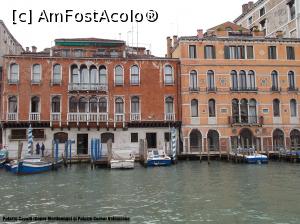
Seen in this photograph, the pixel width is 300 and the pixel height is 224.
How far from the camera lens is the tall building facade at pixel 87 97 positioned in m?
27.2

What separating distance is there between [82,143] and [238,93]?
12.0 meters

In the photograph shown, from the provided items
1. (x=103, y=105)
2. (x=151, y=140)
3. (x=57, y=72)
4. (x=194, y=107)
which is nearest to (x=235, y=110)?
(x=194, y=107)

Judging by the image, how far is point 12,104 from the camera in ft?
89.2

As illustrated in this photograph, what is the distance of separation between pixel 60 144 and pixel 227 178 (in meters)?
13.7

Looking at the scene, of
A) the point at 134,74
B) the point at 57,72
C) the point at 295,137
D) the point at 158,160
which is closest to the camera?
the point at 158,160

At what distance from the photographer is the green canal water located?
10.5 m

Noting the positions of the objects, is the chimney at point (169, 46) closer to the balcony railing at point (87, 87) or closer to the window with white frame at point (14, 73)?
the balcony railing at point (87, 87)

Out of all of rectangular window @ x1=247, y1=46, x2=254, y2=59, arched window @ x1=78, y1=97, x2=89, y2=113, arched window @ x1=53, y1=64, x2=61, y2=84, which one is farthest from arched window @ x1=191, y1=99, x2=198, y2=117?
arched window @ x1=53, y1=64, x2=61, y2=84

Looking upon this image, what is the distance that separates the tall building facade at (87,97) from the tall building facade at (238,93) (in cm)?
126

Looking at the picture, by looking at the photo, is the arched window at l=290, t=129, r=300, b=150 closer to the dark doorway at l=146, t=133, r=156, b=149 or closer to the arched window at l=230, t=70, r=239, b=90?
the arched window at l=230, t=70, r=239, b=90

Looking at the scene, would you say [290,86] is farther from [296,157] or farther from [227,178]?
[227,178]

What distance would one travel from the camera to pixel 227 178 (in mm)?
17859

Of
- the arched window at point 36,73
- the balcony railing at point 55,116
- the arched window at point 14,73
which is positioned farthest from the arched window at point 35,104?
the arched window at point 14,73

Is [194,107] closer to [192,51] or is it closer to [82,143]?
[192,51]
